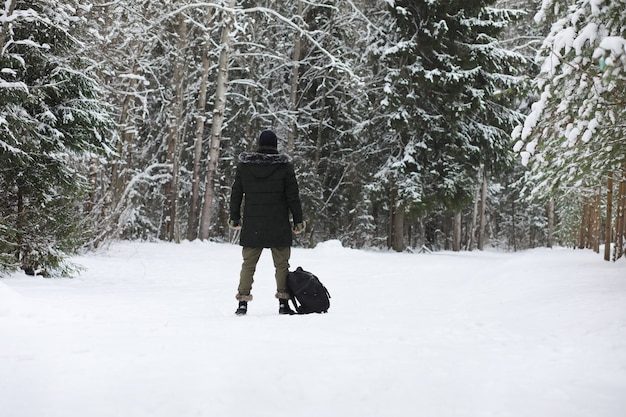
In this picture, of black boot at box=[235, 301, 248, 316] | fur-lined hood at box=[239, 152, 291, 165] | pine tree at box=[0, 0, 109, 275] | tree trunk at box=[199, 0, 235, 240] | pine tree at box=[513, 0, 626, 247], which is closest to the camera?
pine tree at box=[513, 0, 626, 247]

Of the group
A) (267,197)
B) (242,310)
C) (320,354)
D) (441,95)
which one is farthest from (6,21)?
(441,95)

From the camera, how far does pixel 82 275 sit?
28.0 ft

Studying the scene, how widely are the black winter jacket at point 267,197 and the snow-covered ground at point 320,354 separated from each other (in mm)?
945

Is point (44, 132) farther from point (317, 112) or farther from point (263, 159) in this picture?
point (317, 112)

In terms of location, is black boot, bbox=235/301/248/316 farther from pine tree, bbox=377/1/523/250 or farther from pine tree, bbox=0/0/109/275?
pine tree, bbox=377/1/523/250

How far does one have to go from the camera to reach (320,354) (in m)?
3.45

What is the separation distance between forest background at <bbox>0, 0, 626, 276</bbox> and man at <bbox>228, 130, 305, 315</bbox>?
2.72 metres

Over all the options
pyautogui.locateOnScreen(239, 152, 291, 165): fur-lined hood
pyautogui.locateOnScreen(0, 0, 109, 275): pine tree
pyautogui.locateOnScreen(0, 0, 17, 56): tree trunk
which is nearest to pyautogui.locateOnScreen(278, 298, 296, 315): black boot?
pyautogui.locateOnScreen(239, 152, 291, 165): fur-lined hood

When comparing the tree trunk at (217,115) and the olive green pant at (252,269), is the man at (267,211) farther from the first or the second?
the tree trunk at (217,115)

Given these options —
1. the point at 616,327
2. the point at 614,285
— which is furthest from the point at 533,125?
the point at 616,327

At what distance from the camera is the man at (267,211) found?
18.3 ft

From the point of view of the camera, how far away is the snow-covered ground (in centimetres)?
258

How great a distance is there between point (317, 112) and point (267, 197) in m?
17.9

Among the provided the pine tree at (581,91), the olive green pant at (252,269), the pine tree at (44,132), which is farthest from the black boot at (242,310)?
the pine tree at (581,91)
